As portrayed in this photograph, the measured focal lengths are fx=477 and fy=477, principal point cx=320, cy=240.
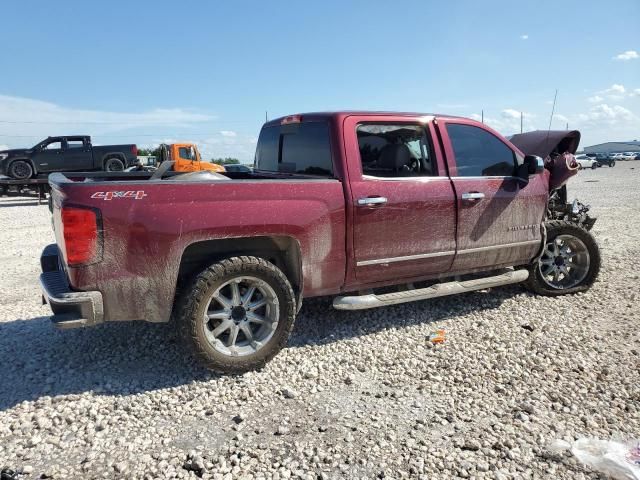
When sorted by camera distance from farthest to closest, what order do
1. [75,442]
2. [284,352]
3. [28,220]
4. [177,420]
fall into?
1. [28,220]
2. [284,352]
3. [177,420]
4. [75,442]

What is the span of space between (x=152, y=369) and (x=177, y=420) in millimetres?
788

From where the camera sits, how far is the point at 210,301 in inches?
136

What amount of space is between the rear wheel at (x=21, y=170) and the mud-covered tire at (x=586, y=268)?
59.8 feet

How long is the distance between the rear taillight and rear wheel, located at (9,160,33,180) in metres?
17.4

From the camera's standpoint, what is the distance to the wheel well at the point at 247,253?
138 inches

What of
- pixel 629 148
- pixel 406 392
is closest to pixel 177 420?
pixel 406 392

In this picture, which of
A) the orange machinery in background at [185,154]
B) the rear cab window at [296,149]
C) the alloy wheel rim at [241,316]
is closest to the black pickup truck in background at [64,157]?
the orange machinery in background at [185,154]

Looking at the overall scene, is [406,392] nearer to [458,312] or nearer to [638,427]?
[638,427]

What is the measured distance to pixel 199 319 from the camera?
11.0 ft

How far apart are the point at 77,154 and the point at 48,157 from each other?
1.01 meters

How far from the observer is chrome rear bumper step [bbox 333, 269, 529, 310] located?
3.94 metres

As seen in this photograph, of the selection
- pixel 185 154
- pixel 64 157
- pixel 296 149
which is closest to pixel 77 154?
pixel 64 157

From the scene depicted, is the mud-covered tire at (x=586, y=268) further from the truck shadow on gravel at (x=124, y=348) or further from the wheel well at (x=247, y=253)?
the wheel well at (x=247, y=253)

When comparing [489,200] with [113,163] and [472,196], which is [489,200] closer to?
[472,196]
